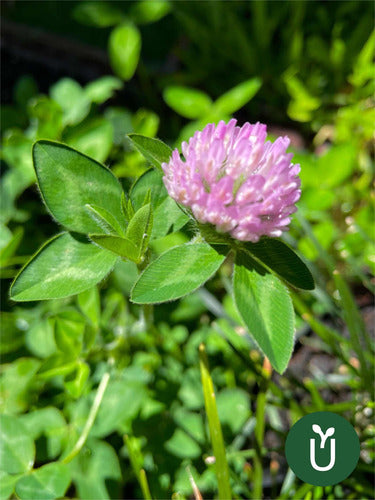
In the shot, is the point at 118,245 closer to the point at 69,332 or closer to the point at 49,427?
the point at 69,332

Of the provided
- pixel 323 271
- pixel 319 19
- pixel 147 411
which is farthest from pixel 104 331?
pixel 319 19

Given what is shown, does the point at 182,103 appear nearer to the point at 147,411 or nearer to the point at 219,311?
the point at 219,311

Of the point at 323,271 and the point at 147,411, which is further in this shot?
the point at 323,271

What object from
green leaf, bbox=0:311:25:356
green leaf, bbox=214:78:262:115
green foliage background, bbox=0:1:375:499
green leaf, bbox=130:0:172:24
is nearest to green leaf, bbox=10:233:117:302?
green foliage background, bbox=0:1:375:499

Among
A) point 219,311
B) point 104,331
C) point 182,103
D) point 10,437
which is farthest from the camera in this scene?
point 182,103

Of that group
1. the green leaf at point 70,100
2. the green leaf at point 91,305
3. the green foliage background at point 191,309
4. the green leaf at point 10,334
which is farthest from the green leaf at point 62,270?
Result: the green leaf at point 70,100

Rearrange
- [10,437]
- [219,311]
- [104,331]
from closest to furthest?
[10,437]
[104,331]
[219,311]

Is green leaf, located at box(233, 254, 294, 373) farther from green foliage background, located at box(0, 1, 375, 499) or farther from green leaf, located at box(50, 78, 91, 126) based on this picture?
green leaf, located at box(50, 78, 91, 126)
